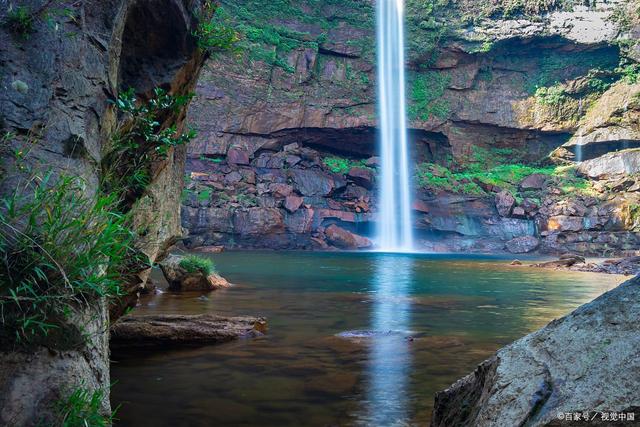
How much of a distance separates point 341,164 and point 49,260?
42.1m

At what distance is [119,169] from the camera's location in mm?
4613

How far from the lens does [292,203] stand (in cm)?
3719

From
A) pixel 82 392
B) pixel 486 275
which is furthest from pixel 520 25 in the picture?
pixel 82 392

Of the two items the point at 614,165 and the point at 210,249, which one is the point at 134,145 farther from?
the point at 614,165

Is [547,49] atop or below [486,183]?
atop

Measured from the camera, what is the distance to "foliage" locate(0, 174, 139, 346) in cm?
257

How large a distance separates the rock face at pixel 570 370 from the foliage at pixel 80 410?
179 centimetres

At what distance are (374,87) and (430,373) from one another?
43048mm

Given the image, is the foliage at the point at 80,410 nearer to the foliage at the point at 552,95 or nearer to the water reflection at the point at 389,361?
the water reflection at the point at 389,361

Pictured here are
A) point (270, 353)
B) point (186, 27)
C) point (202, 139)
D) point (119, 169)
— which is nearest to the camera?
point (119, 169)

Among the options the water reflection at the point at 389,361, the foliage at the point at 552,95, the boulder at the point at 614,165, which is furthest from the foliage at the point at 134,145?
the foliage at the point at 552,95

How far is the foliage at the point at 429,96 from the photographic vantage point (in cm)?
4731

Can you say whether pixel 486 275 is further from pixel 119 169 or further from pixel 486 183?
pixel 486 183

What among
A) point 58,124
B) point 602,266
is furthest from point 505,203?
point 58,124
